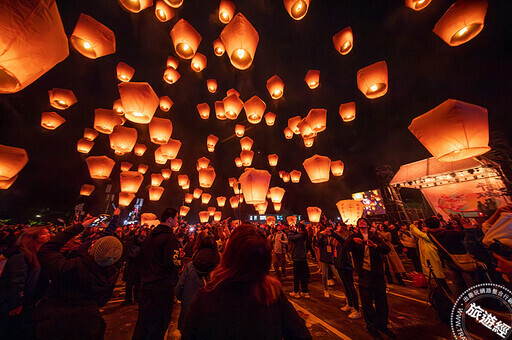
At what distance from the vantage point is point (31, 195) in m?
23.5

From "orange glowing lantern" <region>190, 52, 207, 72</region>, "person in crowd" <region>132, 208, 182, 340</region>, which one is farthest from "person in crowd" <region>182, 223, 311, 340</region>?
"orange glowing lantern" <region>190, 52, 207, 72</region>

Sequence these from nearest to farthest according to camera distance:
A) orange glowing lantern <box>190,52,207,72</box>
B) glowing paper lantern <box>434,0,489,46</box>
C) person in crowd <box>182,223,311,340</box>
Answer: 1. person in crowd <box>182,223,311,340</box>
2. glowing paper lantern <box>434,0,489,46</box>
3. orange glowing lantern <box>190,52,207,72</box>

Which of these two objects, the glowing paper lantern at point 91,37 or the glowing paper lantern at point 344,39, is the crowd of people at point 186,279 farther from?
the glowing paper lantern at point 344,39

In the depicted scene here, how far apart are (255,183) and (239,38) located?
3.88 meters

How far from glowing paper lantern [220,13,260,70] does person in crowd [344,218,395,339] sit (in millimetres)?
5088

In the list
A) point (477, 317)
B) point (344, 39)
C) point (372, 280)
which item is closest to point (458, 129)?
point (372, 280)

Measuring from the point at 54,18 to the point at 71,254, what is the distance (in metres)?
2.78

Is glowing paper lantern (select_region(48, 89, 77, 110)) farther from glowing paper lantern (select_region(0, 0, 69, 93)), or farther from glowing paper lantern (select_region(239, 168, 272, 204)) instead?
glowing paper lantern (select_region(239, 168, 272, 204))

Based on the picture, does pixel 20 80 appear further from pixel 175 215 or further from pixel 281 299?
pixel 281 299

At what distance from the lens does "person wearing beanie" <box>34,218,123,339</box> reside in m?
1.65

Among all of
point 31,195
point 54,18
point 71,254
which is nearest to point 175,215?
point 71,254

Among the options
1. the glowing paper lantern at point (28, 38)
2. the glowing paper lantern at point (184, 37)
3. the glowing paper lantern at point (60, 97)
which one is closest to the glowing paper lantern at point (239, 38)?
the glowing paper lantern at point (184, 37)

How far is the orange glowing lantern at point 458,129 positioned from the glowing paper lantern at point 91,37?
295 inches

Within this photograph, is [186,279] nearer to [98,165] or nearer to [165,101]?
[98,165]
